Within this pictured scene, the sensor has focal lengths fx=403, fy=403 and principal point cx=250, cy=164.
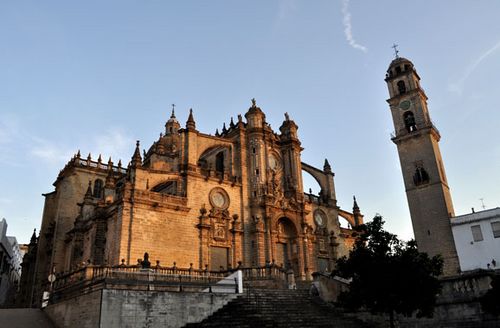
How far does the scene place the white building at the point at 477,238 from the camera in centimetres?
2889

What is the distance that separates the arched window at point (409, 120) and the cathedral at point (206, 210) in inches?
333

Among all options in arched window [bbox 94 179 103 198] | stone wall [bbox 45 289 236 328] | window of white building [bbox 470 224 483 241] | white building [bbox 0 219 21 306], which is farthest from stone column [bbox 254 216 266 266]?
white building [bbox 0 219 21 306]

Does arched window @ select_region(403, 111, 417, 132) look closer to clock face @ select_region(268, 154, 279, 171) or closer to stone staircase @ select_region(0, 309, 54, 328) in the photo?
clock face @ select_region(268, 154, 279, 171)

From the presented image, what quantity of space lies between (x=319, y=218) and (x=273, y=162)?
694 centimetres

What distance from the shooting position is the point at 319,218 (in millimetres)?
36375

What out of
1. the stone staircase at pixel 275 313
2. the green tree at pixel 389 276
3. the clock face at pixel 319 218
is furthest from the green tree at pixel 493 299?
the clock face at pixel 319 218

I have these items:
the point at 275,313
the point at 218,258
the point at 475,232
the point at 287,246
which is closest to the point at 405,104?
the point at 475,232

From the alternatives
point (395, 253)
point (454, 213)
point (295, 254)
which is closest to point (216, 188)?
point (295, 254)

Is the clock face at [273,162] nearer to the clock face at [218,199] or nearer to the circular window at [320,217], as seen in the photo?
the circular window at [320,217]

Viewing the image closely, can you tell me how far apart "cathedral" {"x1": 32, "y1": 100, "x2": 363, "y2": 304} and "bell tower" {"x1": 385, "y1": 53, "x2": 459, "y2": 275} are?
734 cm

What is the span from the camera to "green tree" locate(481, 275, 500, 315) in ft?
40.4

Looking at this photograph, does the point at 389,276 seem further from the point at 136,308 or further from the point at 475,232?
the point at 475,232

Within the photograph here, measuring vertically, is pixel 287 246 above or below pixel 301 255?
above

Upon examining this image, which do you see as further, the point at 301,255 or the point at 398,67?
the point at 398,67
